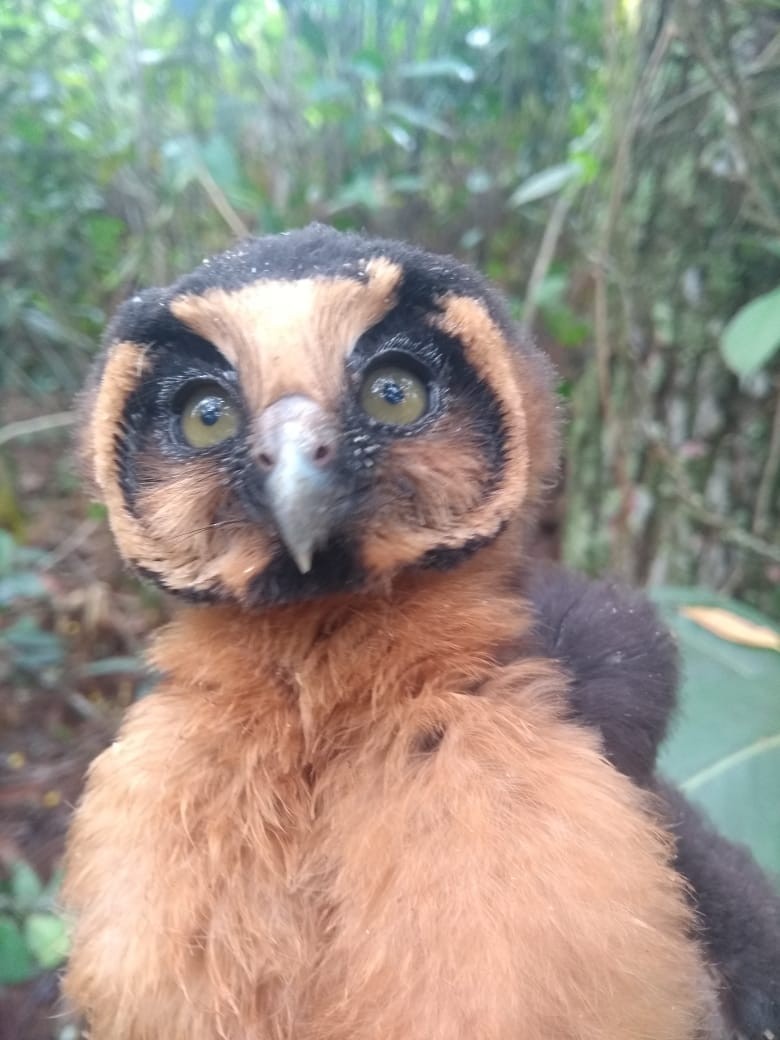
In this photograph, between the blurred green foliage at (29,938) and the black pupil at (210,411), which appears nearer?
the black pupil at (210,411)

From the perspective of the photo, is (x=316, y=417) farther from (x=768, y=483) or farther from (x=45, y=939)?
(x=768, y=483)

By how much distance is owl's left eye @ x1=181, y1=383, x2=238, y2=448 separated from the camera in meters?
0.92

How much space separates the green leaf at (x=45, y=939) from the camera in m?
1.42

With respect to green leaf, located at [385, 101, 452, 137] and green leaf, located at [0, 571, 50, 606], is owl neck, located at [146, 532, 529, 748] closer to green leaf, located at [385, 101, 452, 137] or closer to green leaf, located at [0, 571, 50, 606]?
green leaf, located at [0, 571, 50, 606]

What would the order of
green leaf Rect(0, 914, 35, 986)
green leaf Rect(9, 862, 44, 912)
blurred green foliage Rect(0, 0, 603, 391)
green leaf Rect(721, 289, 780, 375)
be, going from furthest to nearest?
→ blurred green foliage Rect(0, 0, 603, 391) → green leaf Rect(9, 862, 44, 912) → green leaf Rect(0, 914, 35, 986) → green leaf Rect(721, 289, 780, 375)

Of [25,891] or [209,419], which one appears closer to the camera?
[209,419]

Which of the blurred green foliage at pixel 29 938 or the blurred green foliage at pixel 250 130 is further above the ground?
the blurred green foliage at pixel 250 130

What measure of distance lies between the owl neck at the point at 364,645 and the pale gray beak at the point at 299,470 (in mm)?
129

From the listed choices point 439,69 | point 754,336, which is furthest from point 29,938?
point 439,69

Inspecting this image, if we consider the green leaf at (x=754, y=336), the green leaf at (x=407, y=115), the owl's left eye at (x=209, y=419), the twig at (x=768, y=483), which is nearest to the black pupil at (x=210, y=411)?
the owl's left eye at (x=209, y=419)

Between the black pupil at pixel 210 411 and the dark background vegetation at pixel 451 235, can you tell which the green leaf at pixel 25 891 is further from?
the black pupil at pixel 210 411

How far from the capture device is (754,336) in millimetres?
1397

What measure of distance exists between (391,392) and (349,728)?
1.16 feet

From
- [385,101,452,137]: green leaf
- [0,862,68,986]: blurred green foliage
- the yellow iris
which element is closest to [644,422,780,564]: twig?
[385,101,452,137]: green leaf
